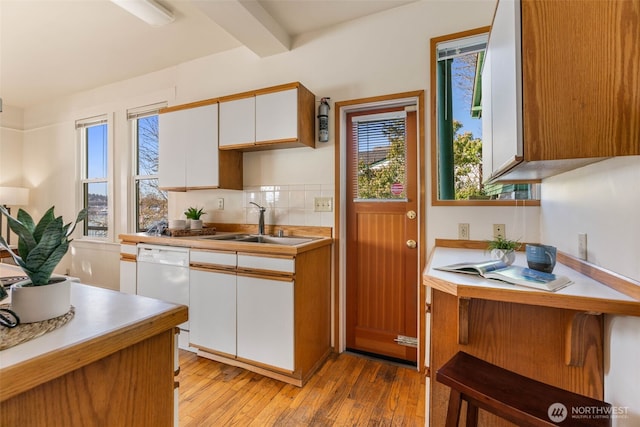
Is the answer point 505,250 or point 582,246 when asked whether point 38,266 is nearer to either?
point 505,250

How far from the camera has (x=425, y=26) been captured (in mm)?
2088

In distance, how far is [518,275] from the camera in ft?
3.58

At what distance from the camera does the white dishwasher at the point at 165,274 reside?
2.21 metres

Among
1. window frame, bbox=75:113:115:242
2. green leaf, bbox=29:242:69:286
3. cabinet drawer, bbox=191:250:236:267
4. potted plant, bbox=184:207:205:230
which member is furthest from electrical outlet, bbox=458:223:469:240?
window frame, bbox=75:113:115:242

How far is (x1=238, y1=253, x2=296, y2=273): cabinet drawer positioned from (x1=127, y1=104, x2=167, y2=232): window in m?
1.93

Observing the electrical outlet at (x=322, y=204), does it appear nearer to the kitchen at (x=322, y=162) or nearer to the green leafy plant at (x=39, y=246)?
the kitchen at (x=322, y=162)

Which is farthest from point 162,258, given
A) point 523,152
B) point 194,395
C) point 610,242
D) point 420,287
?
point 610,242

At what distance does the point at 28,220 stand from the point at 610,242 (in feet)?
5.78

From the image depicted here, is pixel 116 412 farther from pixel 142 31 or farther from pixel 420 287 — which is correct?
pixel 142 31

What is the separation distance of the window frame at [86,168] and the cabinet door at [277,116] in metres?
2.50

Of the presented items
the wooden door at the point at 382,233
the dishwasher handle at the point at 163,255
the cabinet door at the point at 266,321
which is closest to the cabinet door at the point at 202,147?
the dishwasher handle at the point at 163,255

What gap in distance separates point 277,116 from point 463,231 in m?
1.60

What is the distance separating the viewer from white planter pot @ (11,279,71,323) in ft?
2.13

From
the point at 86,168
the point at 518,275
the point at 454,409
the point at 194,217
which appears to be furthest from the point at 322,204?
the point at 86,168
